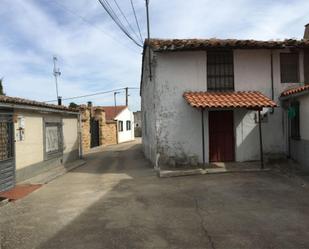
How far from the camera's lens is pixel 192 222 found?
7078 mm

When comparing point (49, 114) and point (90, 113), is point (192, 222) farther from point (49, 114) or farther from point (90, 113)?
point (90, 113)

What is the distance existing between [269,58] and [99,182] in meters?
7.87

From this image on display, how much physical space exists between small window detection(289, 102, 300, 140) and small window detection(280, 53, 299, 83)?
4.31 ft

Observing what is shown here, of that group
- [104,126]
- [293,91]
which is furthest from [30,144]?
[104,126]

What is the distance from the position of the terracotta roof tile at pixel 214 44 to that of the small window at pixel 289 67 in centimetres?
64

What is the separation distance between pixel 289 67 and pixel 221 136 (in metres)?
3.74

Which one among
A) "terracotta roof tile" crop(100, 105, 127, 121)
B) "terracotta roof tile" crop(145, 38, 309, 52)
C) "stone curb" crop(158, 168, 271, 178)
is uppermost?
"terracotta roof tile" crop(145, 38, 309, 52)

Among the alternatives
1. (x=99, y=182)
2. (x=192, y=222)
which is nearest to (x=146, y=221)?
(x=192, y=222)

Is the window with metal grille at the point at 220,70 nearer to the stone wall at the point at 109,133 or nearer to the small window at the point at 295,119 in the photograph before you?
the small window at the point at 295,119

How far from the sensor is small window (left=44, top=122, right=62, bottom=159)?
50.5 feet

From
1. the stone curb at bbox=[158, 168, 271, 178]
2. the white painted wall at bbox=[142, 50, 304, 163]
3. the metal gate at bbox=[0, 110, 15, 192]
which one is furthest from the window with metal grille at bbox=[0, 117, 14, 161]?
the white painted wall at bbox=[142, 50, 304, 163]

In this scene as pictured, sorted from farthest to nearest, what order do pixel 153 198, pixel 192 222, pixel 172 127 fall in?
pixel 172 127 < pixel 153 198 < pixel 192 222

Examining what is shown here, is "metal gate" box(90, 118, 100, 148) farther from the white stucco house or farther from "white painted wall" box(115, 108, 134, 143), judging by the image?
"white painted wall" box(115, 108, 134, 143)

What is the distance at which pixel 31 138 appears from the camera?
1354cm
